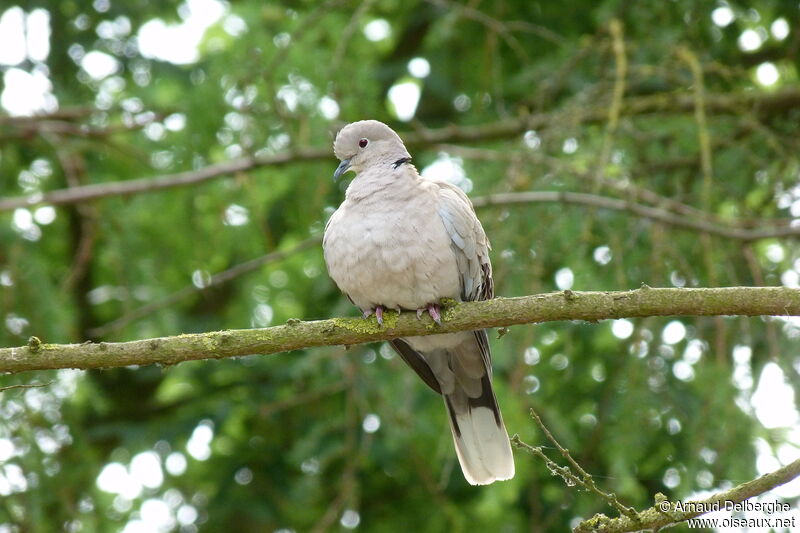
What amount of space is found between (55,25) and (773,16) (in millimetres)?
4165

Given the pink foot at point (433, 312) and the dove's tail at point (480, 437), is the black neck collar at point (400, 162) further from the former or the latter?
the dove's tail at point (480, 437)

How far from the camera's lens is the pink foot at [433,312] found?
122 inches

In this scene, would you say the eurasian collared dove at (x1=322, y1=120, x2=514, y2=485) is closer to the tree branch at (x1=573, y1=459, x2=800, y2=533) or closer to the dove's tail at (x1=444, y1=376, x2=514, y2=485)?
the dove's tail at (x1=444, y1=376, x2=514, y2=485)

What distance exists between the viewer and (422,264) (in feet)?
11.3

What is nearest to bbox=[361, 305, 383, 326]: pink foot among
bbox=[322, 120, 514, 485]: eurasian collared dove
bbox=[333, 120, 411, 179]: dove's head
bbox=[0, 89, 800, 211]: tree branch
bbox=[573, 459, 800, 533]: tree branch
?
bbox=[322, 120, 514, 485]: eurasian collared dove

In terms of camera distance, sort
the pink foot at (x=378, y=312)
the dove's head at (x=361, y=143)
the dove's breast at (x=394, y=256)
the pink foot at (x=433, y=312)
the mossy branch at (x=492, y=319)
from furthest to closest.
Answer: the dove's head at (x=361, y=143) → the dove's breast at (x=394, y=256) → the pink foot at (x=378, y=312) → the pink foot at (x=433, y=312) → the mossy branch at (x=492, y=319)

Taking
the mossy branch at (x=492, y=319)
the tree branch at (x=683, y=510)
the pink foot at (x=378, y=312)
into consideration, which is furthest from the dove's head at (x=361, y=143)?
the tree branch at (x=683, y=510)

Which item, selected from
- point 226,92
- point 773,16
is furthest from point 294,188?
point 773,16

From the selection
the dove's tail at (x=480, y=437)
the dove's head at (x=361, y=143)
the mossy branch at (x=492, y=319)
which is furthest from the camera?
the dove's head at (x=361, y=143)

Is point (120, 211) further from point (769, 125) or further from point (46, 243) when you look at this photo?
point (769, 125)

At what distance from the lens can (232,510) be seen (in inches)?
228

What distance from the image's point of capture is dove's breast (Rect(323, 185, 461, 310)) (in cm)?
343

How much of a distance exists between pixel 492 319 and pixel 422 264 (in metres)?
0.69

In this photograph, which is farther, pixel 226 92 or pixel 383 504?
pixel 383 504
